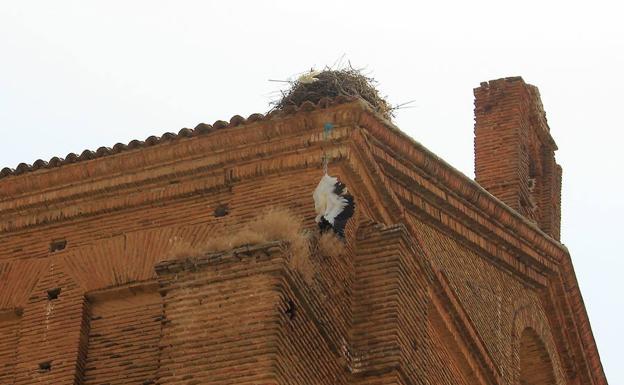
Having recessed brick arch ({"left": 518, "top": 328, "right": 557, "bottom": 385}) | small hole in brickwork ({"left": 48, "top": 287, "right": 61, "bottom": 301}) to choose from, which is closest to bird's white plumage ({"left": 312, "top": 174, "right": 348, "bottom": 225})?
small hole in brickwork ({"left": 48, "top": 287, "right": 61, "bottom": 301})

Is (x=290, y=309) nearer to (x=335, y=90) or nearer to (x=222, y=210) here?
(x=222, y=210)

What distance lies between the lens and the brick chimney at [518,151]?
20.8m

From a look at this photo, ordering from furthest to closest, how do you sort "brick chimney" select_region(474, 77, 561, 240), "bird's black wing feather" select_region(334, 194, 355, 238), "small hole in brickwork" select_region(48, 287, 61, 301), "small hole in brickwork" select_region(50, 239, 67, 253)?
"brick chimney" select_region(474, 77, 561, 240) < "small hole in brickwork" select_region(50, 239, 67, 253) < "small hole in brickwork" select_region(48, 287, 61, 301) < "bird's black wing feather" select_region(334, 194, 355, 238)

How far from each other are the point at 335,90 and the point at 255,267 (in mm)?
3459

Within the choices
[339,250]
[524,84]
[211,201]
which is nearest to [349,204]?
[339,250]

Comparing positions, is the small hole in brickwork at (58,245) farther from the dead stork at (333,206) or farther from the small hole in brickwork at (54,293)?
the dead stork at (333,206)

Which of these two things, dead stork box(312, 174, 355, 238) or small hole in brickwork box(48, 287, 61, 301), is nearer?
dead stork box(312, 174, 355, 238)

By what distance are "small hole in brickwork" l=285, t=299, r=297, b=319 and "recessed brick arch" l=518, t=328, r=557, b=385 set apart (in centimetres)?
533

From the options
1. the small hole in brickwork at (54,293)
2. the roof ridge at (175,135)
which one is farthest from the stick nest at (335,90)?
the small hole in brickwork at (54,293)

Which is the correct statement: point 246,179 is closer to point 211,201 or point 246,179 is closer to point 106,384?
point 211,201

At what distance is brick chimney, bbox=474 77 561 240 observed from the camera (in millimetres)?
20750

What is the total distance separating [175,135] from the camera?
55.0ft

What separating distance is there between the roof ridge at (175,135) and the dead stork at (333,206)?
1.07m

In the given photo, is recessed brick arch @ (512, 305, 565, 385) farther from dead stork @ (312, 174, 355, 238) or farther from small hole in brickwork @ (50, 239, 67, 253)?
small hole in brickwork @ (50, 239, 67, 253)
